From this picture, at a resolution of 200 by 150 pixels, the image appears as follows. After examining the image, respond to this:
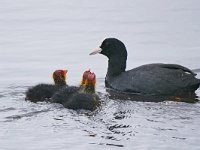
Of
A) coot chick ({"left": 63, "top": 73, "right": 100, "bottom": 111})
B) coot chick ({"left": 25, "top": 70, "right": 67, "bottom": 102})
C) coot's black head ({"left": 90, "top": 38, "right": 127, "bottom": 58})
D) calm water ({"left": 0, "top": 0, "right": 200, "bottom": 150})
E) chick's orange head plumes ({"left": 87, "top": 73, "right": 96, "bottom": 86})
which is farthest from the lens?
coot's black head ({"left": 90, "top": 38, "right": 127, "bottom": 58})

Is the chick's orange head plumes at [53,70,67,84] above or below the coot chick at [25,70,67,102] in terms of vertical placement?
above

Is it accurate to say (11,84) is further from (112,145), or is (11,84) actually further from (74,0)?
(74,0)

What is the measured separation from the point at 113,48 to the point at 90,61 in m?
2.90

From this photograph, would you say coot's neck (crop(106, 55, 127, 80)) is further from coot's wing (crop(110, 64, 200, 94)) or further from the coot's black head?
coot's wing (crop(110, 64, 200, 94))

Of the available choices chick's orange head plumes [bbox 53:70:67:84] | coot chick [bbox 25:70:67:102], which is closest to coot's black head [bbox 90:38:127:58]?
chick's orange head plumes [bbox 53:70:67:84]

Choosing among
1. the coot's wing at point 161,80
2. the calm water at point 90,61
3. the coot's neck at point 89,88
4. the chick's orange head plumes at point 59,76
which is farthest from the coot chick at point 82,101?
the coot's wing at point 161,80

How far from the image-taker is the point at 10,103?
12664mm

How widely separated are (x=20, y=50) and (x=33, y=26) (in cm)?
442

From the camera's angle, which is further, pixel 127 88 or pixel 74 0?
pixel 74 0

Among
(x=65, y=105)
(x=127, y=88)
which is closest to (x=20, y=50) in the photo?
(x=127, y=88)

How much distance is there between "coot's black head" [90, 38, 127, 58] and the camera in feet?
49.3

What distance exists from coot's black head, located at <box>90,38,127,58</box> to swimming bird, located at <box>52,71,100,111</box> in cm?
254

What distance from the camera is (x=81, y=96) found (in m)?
11.9

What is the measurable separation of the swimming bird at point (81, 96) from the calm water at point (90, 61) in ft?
0.48
